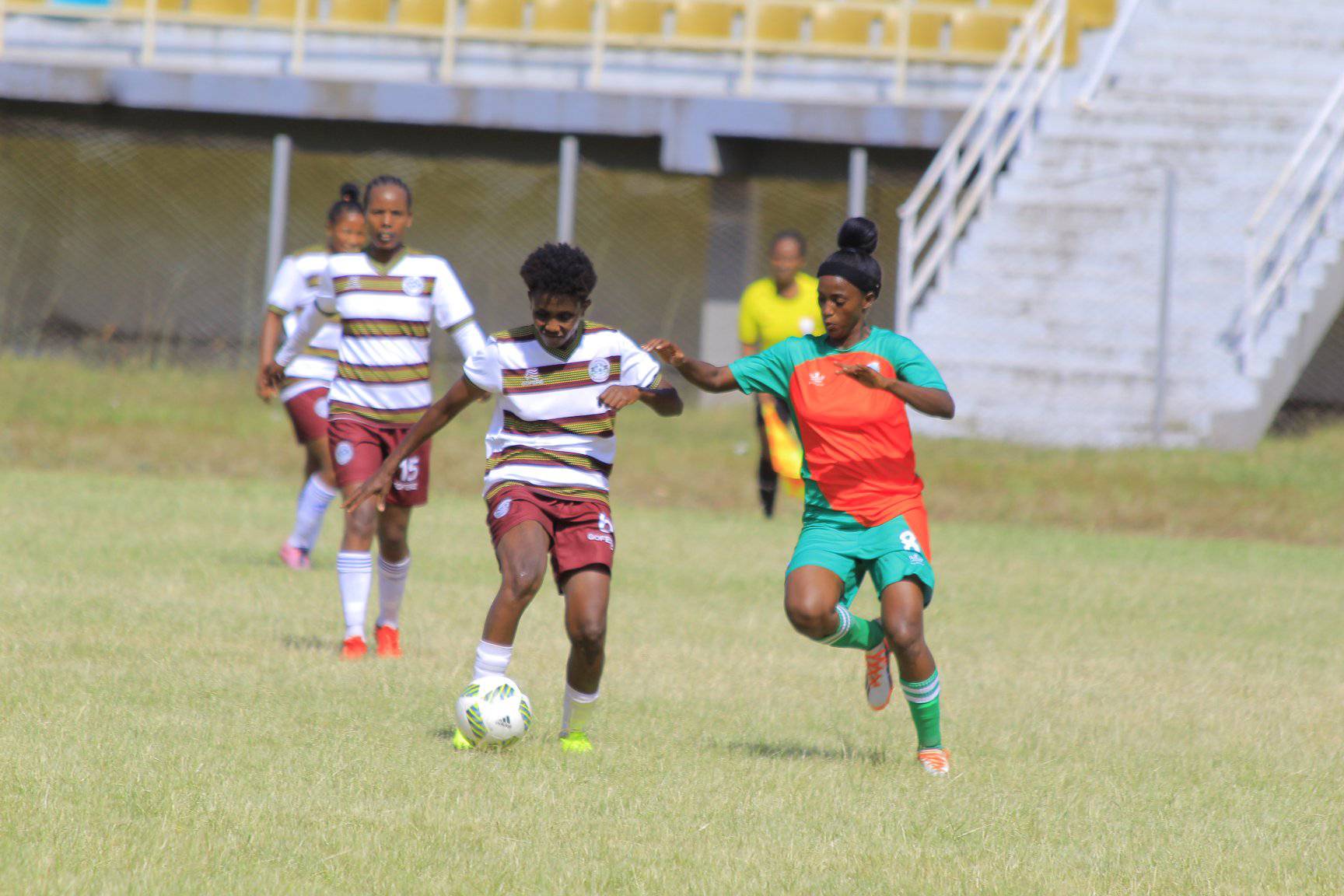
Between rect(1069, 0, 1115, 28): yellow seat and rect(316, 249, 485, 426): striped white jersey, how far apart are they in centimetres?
1662

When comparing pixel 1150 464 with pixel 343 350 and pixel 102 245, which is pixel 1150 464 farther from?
pixel 102 245

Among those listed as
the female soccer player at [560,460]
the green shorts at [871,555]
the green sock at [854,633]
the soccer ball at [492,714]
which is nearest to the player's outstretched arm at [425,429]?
the female soccer player at [560,460]

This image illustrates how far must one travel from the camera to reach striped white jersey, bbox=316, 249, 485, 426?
8641mm

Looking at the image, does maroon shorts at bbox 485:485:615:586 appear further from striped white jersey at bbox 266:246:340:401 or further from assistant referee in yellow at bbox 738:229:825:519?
assistant referee in yellow at bbox 738:229:825:519

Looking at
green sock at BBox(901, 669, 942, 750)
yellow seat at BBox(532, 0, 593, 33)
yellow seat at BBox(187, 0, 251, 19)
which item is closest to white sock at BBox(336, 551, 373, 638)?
green sock at BBox(901, 669, 942, 750)

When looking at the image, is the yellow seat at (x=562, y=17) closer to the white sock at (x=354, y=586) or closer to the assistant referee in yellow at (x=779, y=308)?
the assistant referee in yellow at (x=779, y=308)

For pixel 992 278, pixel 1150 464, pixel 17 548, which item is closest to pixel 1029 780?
pixel 17 548

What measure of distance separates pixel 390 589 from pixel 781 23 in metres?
16.9

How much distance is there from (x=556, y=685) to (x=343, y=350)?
1.94 m

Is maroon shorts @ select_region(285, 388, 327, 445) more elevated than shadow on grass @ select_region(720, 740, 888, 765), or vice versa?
maroon shorts @ select_region(285, 388, 327, 445)

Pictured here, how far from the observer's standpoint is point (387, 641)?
8586 millimetres

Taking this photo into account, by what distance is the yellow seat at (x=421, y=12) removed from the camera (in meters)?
24.2

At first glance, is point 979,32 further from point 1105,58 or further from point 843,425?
point 843,425

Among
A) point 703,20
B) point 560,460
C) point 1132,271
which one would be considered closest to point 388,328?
point 560,460
